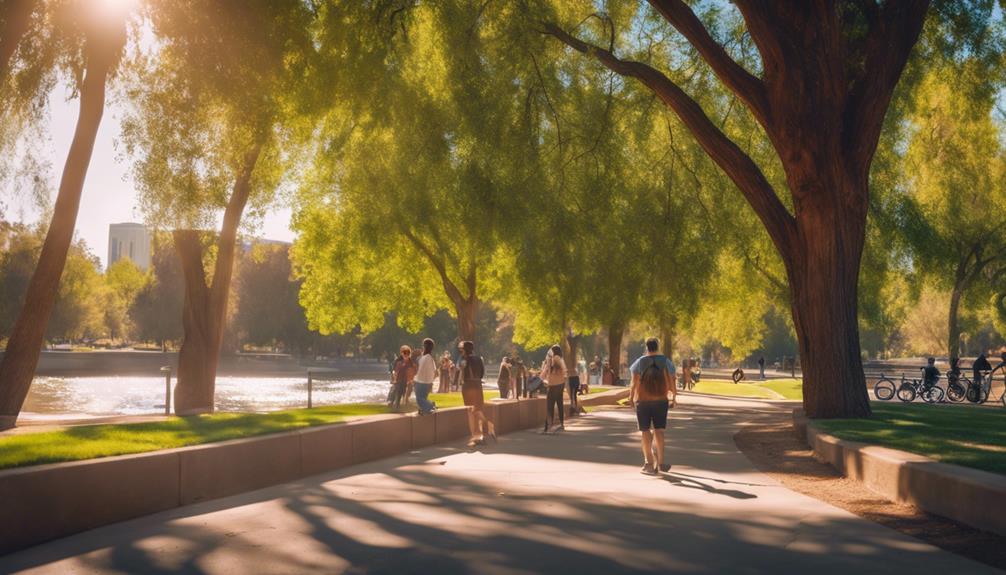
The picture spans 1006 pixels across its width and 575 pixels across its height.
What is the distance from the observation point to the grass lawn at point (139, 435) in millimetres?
9172

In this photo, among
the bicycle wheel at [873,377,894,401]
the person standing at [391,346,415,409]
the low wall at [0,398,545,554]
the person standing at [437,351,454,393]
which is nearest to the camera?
Result: the low wall at [0,398,545,554]

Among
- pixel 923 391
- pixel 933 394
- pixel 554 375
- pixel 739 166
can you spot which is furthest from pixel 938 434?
pixel 933 394

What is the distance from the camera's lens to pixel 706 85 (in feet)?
73.0

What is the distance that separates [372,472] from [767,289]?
83.9 feet

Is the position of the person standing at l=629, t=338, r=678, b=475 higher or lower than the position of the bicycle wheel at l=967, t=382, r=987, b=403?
higher

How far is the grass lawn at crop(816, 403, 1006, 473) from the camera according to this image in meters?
10.7

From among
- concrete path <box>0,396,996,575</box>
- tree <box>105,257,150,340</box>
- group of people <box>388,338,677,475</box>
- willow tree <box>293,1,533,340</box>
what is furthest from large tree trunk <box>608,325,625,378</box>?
tree <box>105,257,150,340</box>

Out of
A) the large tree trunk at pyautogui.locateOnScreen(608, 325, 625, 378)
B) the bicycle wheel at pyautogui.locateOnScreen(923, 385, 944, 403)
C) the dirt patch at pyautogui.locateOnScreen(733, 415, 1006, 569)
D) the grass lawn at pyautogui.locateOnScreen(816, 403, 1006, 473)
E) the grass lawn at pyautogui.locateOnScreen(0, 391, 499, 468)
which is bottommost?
the dirt patch at pyautogui.locateOnScreen(733, 415, 1006, 569)

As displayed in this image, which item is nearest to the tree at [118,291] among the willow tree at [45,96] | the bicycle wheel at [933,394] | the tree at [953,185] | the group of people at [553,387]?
the tree at [953,185]

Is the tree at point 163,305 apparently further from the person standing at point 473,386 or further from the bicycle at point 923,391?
the person standing at point 473,386

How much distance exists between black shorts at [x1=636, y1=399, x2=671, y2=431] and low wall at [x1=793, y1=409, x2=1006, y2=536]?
223cm

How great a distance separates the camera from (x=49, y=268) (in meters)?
17.9

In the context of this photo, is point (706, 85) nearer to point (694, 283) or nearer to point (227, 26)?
point (694, 283)

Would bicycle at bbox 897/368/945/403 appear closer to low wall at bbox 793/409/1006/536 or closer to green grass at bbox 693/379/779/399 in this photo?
green grass at bbox 693/379/779/399
